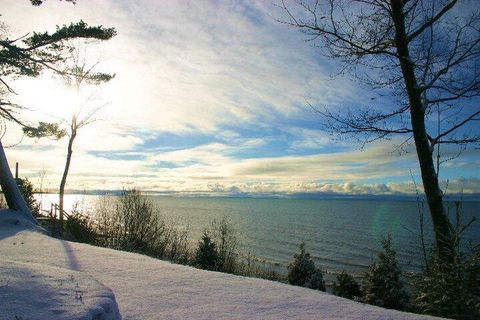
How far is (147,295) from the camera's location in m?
4.59

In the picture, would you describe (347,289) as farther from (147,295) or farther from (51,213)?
(51,213)

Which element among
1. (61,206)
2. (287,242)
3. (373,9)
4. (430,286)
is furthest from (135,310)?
(287,242)

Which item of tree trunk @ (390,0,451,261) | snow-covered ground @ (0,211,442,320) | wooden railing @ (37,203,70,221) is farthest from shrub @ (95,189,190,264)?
tree trunk @ (390,0,451,261)

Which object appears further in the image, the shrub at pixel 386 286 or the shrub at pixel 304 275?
the shrub at pixel 304 275

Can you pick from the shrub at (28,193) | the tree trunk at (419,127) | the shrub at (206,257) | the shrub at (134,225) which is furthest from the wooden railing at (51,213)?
the tree trunk at (419,127)

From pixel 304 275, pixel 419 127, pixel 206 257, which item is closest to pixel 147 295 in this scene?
pixel 419 127

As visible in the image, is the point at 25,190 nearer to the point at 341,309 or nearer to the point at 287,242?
the point at 341,309

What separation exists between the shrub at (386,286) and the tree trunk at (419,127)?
5526 mm

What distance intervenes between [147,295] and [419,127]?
5.86 meters

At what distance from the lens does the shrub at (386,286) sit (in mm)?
12445

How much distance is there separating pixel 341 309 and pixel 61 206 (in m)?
19.4

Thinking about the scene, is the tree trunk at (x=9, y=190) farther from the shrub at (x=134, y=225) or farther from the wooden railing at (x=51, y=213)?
the wooden railing at (x=51, y=213)

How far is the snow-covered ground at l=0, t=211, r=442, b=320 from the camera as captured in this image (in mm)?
3264

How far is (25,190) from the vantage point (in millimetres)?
23891
